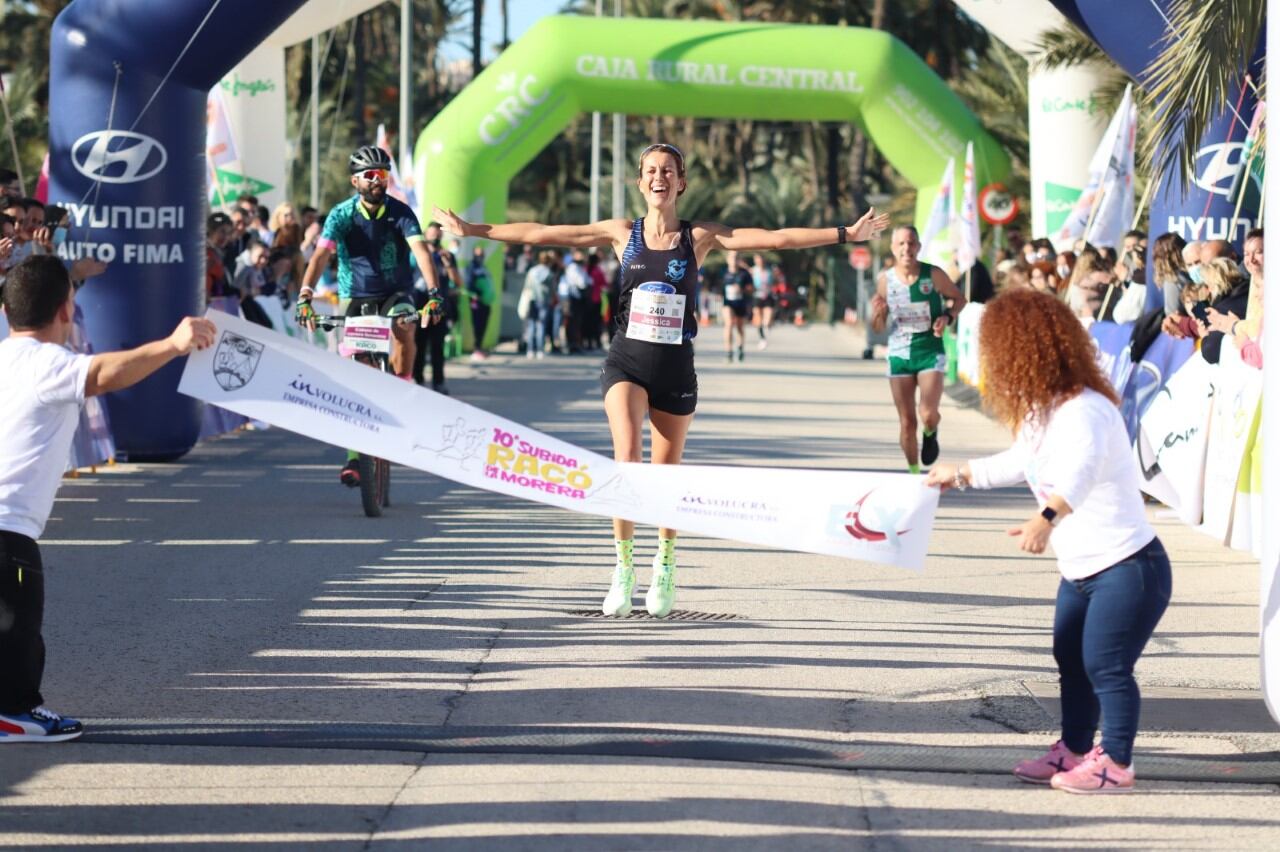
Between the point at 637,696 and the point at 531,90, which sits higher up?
the point at 531,90

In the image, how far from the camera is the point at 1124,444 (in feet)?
18.9

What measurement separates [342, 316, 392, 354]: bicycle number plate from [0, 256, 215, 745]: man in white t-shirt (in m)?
6.01

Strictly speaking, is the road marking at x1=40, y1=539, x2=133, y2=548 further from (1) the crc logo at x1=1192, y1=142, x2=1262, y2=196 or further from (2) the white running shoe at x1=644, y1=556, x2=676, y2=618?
(1) the crc logo at x1=1192, y1=142, x2=1262, y2=196

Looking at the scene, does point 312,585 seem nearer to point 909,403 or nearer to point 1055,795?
point 1055,795

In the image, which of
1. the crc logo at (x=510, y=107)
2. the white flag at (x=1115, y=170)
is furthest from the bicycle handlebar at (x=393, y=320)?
the crc logo at (x=510, y=107)

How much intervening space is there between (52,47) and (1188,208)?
8396 mm

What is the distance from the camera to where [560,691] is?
23.1ft

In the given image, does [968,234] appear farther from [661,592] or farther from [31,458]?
[31,458]

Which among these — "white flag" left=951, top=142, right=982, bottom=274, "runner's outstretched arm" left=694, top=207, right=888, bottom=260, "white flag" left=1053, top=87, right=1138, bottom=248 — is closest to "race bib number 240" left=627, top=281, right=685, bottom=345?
"runner's outstretched arm" left=694, top=207, right=888, bottom=260

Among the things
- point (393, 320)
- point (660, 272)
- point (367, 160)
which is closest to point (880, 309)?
point (393, 320)

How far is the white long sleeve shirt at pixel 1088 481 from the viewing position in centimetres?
565

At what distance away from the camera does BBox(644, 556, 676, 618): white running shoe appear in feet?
28.3

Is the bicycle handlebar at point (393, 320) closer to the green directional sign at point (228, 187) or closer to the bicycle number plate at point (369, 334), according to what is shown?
the bicycle number plate at point (369, 334)

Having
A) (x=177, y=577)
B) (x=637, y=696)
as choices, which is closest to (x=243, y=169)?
(x=177, y=577)
